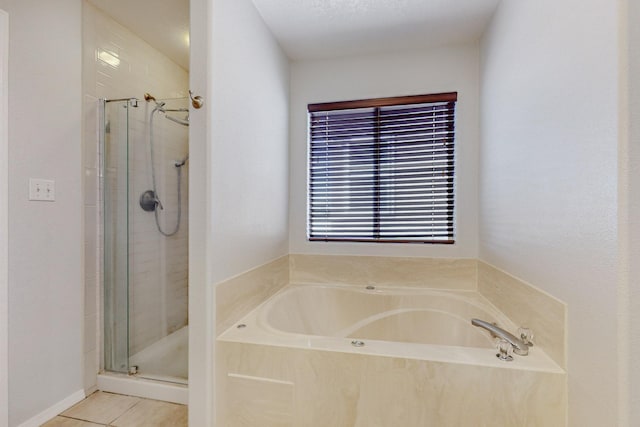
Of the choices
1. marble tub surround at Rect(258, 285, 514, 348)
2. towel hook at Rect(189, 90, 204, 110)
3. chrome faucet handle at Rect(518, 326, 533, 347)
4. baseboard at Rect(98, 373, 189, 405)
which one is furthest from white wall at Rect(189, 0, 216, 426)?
chrome faucet handle at Rect(518, 326, 533, 347)

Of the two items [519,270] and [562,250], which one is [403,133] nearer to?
[519,270]

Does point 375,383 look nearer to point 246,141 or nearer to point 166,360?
point 246,141

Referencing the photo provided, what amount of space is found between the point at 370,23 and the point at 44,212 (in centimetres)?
221

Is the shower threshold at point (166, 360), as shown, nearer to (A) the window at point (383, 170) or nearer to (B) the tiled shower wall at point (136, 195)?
(B) the tiled shower wall at point (136, 195)

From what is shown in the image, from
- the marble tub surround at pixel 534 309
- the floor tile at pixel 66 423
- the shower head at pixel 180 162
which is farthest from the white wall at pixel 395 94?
the floor tile at pixel 66 423

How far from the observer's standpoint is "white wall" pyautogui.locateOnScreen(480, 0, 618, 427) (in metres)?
0.88

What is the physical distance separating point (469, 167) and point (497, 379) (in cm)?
148

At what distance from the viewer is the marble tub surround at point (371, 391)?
110cm

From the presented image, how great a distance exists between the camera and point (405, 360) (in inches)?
47.2

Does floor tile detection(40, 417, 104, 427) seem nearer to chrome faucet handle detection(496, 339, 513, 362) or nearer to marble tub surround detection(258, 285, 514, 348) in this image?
marble tub surround detection(258, 285, 514, 348)

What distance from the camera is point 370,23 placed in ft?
6.37

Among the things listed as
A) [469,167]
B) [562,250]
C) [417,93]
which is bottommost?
[562,250]
